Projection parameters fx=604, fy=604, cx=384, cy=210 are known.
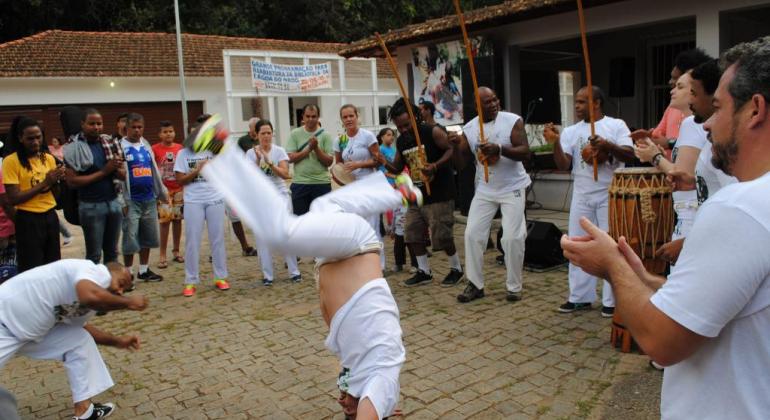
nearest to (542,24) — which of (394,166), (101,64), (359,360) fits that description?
(394,166)

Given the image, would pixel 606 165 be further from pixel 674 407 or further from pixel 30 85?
pixel 30 85

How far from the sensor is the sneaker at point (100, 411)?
3.77m

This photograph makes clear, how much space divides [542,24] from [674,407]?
9.36 metres

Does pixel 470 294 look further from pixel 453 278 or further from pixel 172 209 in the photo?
pixel 172 209

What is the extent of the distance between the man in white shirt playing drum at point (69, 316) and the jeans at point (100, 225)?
2.96 meters

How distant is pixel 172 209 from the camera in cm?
838

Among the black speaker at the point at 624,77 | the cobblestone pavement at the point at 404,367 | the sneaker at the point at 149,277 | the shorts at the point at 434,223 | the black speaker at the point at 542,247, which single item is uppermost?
the black speaker at the point at 624,77

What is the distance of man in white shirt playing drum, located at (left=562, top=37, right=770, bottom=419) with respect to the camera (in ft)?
4.40

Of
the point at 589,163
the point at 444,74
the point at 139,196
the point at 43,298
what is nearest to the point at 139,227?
the point at 139,196

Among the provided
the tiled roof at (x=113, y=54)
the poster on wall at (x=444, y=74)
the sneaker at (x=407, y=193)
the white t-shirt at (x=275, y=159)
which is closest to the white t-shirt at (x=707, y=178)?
the sneaker at (x=407, y=193)

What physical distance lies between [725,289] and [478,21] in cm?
897

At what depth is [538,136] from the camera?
1335 cm

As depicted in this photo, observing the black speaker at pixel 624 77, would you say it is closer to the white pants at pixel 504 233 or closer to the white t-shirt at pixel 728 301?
the white pants at pixel 504 233

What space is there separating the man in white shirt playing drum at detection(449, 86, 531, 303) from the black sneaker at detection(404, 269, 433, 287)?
82cm
